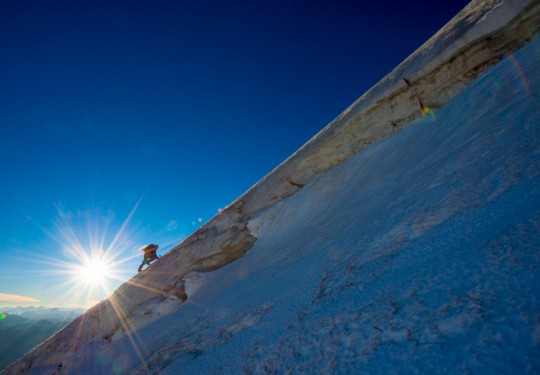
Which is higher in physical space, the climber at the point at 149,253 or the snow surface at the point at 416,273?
the climber at the point at 149,253

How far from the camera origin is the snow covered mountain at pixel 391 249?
1133 mm

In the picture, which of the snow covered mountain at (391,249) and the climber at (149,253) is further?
the climber at (149,253)

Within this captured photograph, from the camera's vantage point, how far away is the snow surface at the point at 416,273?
1.04 meters

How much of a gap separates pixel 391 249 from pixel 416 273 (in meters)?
0.47

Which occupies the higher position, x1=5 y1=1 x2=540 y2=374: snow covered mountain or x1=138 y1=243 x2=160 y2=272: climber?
x1=138 y1=243 x2=160 y2=272: climber

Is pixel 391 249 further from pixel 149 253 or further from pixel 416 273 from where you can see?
pixel 149 253

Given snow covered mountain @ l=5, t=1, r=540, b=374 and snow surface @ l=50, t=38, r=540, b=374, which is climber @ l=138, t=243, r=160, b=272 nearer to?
snow covered mountain @ l=5, t=1, r=540, b=374

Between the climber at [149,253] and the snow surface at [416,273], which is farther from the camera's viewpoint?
the climber at [149,253]

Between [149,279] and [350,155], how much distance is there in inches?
235

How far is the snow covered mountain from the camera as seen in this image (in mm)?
Answer: 1133

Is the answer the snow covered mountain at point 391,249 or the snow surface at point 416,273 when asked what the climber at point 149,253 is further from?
the snow surface at point 416,273

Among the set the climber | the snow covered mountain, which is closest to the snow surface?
the snow covered mountain

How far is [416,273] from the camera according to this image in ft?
5.04

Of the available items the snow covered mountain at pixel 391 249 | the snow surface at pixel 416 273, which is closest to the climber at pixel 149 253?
the snow covered mountain at pixel 391 249
